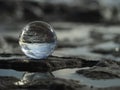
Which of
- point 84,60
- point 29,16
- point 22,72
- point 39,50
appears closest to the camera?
point 22,72

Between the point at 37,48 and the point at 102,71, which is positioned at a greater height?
the point at 37,48

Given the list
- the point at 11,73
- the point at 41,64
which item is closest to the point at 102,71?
the point at 41,64

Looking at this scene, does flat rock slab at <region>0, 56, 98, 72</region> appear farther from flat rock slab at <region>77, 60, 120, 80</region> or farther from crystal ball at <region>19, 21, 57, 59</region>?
flat rock slab at <region>77, 60, 120, 80</region>

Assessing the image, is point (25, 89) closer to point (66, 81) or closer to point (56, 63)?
point (66, 81)

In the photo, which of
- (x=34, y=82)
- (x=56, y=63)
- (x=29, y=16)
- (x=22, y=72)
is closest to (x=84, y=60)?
(x=56, y=63)

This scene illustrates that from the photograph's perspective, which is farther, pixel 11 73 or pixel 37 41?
pixel 37 41

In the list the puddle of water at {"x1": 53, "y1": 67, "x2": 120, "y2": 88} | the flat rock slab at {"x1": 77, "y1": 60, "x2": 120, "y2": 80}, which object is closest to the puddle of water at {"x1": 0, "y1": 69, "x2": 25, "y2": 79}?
the puddle of water at {"x1": 53, "y1": 67, "x2": 120, "y2": 88}

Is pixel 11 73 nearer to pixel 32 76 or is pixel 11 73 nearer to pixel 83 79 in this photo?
pixel 32 76

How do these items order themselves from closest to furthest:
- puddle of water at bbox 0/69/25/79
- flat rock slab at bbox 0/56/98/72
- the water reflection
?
the water reflection
puddle of water at bbox 0/69/25/79
flat rock slab at bbox 0/56/98/72
